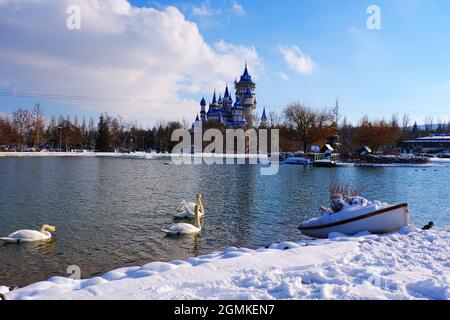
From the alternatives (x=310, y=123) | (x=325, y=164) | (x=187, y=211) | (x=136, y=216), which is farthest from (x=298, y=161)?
(x=136, y=216)

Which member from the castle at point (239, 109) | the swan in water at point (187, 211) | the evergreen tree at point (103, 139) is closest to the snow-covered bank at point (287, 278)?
the swan in water at point (187, 211)

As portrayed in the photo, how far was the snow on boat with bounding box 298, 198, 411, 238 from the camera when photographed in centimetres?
1084

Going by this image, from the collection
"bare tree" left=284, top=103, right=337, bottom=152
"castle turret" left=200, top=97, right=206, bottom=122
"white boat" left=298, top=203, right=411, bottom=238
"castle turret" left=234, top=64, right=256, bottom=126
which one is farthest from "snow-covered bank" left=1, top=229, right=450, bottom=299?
"castle turret" left=200, top=97, right=206, bottom=122

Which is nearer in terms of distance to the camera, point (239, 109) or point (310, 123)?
point (310, 123)

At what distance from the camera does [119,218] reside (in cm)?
1512

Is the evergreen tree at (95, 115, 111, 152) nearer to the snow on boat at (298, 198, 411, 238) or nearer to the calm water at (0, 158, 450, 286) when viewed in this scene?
the calm water at (0, 158, 450, 286)

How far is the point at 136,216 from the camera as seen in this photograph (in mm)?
15602

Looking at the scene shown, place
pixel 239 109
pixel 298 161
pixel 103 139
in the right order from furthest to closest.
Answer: pixel 239 109
pixel 103 139
pixel 298 161

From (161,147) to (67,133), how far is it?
24.6m

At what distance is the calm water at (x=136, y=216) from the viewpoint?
10016 millimetres

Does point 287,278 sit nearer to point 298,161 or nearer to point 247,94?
point 298,161

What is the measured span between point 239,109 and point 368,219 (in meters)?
A: 98.1
